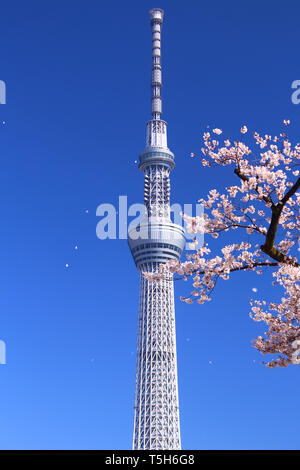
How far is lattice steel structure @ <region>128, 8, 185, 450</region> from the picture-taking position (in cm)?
8762

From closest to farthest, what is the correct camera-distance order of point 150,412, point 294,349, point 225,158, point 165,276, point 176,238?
point 294,349 < point 225,158 < point 165,276 < point 150,412 < point 176,238

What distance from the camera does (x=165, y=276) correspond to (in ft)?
45.5

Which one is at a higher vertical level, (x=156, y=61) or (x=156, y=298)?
(x=156, y=61)

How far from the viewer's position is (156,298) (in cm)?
9744

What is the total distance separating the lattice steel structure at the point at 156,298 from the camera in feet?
287

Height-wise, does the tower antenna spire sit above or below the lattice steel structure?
above

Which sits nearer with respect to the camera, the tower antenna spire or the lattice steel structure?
the lattice steel structure

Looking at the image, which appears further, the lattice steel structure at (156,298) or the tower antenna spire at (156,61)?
the tower antenna spire at (156,61)

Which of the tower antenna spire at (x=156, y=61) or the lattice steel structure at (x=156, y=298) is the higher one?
the tower antenna spire at (x=156, y=61)

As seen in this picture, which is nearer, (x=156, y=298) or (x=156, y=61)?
(x=156, y=298)

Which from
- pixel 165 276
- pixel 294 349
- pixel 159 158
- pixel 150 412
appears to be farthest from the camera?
pixel 159 158
